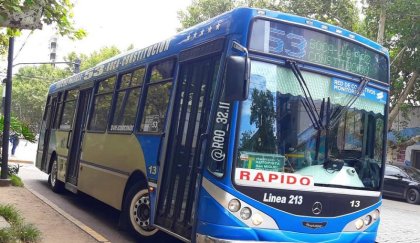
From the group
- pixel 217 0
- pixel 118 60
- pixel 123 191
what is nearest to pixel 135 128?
pixel 123 191

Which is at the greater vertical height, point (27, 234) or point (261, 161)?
point (261, 161)

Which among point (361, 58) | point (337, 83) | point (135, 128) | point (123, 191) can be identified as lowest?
point (123, 191)

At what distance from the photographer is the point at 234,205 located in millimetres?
4617

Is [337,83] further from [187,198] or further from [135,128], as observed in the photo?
[135,128]

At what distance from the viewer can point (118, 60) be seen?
823 cm

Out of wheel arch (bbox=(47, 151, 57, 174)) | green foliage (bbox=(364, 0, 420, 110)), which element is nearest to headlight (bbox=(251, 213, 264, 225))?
wheel arch (bbox=(47, 151, 57, 174))

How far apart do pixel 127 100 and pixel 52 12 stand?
1.72 m

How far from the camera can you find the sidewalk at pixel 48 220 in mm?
6414

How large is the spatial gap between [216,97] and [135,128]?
2.32 meters

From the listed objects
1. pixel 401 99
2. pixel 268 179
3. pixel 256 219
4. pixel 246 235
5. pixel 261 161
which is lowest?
pixel 246 235

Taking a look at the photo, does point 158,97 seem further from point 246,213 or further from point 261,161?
point 246,213

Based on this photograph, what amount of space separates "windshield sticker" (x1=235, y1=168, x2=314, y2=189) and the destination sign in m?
1.29

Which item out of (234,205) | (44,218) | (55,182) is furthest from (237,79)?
(55,182)

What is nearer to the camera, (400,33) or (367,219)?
(367,219)
